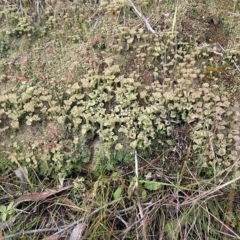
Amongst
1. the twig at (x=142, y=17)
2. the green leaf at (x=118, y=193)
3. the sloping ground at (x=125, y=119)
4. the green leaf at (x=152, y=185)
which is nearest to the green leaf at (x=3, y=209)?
the sloping ground at (x=125, y=119)

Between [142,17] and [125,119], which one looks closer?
[125,119]

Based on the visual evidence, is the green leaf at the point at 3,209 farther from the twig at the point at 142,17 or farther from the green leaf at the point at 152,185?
the twig at the point at 142,17

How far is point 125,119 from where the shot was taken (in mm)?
2443

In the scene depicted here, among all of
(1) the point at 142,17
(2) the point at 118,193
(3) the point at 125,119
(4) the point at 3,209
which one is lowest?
(4) the point at 3,209

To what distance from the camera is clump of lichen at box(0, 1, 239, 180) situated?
243 centimetres

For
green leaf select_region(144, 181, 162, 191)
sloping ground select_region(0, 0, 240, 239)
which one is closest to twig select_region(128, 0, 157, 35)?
sloping ground select_region(0, 0, 240, 239)

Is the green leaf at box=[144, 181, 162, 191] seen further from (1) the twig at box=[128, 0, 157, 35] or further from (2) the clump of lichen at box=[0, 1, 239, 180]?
(1) the twig at box=[128, 0, 157, 35]

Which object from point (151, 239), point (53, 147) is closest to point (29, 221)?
point (53, 147)

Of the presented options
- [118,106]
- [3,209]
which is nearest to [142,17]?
[118,106]

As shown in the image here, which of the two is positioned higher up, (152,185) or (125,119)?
(125,119)

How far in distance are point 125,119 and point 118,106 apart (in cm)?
11

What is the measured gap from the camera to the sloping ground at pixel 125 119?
2.24m

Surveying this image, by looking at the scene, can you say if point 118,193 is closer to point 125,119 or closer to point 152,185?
point 152,185

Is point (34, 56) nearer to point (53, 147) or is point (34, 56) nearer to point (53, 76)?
point (53, 76)
